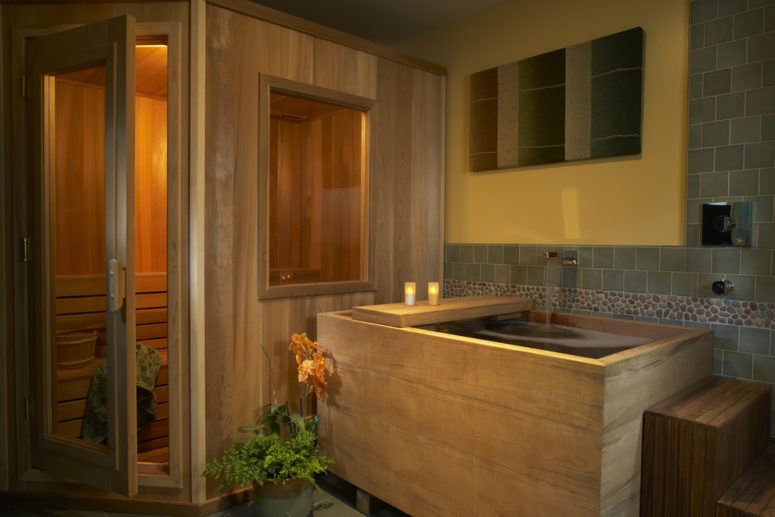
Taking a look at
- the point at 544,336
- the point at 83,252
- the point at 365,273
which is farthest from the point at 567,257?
the point at 83,252

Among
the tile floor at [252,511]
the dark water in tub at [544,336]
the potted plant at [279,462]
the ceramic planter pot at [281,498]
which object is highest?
the dark water in tub at [544,336]

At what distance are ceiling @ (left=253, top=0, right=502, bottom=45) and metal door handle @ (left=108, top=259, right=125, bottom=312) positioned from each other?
1754 mm

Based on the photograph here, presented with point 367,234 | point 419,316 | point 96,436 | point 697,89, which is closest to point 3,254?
point 96,436

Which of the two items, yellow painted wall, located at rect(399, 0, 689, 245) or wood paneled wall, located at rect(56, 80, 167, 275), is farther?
yellow painted wall, located at rect(399, 0, 689, 245)

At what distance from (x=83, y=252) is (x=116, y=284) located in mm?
328

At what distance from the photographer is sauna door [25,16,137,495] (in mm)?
1889

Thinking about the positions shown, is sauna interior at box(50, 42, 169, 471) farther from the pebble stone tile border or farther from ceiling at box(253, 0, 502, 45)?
the pebble stone tile border

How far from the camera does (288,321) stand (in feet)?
7.82

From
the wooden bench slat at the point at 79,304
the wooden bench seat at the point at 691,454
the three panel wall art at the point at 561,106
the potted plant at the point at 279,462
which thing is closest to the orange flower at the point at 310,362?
the potted plant at the point at 279,462

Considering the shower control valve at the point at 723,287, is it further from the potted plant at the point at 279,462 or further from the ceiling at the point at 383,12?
the ceiling at the point at 383,12

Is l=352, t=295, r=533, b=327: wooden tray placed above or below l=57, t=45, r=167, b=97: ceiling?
below

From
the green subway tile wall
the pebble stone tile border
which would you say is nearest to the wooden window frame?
the pebble stone tile border

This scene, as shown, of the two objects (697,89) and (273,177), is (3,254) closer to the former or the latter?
(273,177)

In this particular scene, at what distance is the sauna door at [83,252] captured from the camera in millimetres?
1889
